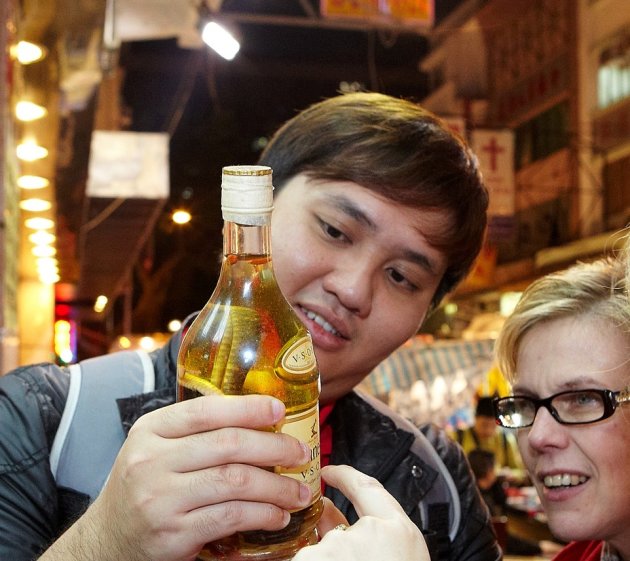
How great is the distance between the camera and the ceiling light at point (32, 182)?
7.91 metres

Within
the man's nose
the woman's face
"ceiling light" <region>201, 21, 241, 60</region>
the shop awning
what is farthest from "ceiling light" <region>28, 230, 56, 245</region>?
the man's nose

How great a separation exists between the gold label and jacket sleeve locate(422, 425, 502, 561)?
1.22 metres

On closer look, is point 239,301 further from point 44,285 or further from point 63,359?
point 63,359

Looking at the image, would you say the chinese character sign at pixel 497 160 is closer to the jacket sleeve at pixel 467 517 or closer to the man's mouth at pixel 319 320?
the jacket sleeve at pixel 467 517

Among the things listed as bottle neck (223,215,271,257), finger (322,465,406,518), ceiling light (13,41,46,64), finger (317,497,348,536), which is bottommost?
finger (317,497,348,536)

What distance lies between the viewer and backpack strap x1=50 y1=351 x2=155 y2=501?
6.39 feet

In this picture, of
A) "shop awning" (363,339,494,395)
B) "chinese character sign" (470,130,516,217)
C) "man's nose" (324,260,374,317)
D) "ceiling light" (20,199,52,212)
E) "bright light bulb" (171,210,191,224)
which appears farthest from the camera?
"chinese character sign" (470,130,516,217)

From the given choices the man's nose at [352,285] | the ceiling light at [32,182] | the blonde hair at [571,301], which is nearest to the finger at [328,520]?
the man's nose at [352,285]

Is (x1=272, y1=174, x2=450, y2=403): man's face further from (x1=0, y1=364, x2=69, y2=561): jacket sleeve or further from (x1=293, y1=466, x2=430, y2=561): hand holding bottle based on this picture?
(x1=293, y1=466, x2=430, y2=561): hand holding bottle

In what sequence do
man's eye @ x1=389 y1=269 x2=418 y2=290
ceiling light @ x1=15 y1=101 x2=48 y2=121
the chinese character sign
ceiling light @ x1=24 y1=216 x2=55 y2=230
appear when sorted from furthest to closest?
1. the chinese character sign
2. ceiling light @ x1=24 y1=216 x2=55 y2=230
3. ceiling light @ x1=15 y1=101 x2=48 y2=121
4. man's eye @ x1=389 y1=269 x2=418 y2=290

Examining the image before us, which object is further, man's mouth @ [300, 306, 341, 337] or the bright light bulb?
the bright light bulb

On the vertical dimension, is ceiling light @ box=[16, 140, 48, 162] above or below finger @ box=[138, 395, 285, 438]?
above

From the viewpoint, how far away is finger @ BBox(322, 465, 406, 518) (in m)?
1.45

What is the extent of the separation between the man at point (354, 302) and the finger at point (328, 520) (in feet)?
0.87
